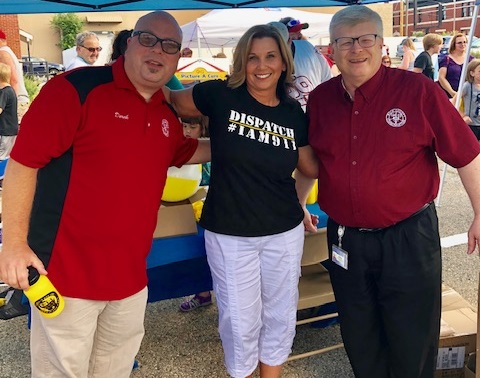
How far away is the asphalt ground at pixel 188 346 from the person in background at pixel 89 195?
3.33 ft

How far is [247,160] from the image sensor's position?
1982 millimetres

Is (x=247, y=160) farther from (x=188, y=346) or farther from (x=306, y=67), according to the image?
(x=306, y=67)

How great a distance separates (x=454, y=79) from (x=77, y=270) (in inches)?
266

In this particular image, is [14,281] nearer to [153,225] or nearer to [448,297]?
[153,225]

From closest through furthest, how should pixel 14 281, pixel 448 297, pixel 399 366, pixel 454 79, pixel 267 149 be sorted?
pixel 14 281 < pixel 267 149 < pixel 399 366 < pixel 448 297 < pixel 454 79

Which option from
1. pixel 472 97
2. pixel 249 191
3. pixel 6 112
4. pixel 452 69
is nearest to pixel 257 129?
pixel 249 191

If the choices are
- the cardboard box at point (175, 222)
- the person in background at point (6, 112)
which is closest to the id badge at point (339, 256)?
the cardboard box at point (175, 222)

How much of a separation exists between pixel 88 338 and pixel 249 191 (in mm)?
840

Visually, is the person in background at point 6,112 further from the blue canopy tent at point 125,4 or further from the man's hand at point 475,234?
the man's hand at point 475,234

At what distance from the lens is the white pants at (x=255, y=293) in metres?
2.08

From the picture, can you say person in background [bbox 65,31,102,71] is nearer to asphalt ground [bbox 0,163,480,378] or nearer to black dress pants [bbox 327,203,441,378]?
asphalt ground [bbox 0,163,480,378]

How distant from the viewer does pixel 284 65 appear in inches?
83.2

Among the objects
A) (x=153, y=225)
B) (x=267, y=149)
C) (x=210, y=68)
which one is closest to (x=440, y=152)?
(x=267, y=149)

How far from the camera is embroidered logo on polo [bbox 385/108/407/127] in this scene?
1.89 m
